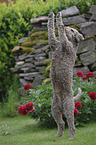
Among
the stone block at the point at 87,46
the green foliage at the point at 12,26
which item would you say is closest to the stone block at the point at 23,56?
the green foliage at the point at 12,26

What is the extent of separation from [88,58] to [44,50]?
2.05 metres

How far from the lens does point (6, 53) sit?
9.80 meters

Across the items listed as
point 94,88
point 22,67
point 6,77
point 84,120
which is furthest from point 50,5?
point 84,120

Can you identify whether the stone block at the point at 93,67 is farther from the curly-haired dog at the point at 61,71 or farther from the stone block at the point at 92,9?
the curly-haired dog at the point at 61,71

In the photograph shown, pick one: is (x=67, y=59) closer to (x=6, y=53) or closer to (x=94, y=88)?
(x=94, y=88)

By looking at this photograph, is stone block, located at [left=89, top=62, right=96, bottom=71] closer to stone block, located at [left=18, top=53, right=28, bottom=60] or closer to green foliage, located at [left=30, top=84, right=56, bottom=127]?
green foliage, located at [left=30, top=84, right=56, bottom=127]

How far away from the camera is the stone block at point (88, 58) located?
7.09 m

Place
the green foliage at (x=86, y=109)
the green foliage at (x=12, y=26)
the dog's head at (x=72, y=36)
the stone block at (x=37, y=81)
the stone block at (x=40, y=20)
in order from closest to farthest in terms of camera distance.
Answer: the dog's head at (x=72, y=36) < the green foliage at (x=86, y=109) < the stone block at (x=37, y=81) < the stone block at (x=40, y=20) < the green foliage at (x=12, y=26)

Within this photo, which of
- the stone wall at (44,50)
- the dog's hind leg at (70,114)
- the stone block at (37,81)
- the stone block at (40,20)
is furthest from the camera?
the stone block at (40,20)

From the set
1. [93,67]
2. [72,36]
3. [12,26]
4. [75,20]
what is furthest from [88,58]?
[12,26]

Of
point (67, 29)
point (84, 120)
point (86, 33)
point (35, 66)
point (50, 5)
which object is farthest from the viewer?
point (50, 5)

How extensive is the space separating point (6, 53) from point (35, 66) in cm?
224

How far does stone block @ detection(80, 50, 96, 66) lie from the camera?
7095 mm

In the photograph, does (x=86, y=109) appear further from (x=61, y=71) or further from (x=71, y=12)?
(x=71, y=12)
